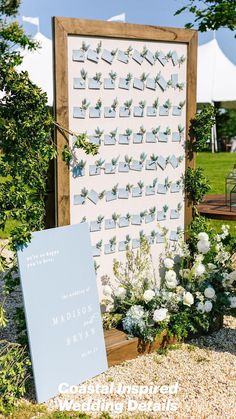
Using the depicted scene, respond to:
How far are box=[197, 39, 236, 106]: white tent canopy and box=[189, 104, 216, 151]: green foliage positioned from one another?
56.6ft

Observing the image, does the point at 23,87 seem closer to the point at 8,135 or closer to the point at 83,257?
the point at 8,135

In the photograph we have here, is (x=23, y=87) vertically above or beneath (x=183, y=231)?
above

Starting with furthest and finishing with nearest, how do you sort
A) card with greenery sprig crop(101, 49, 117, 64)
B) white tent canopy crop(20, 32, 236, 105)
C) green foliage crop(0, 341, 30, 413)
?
1. white tent canopy crop(20, 32, 236, 105)
2. card with greenery sprig crop(101, 49, 117, 64)
3. green foliage crop(0, 341, 30, 413)

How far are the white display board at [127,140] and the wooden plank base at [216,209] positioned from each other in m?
0.94

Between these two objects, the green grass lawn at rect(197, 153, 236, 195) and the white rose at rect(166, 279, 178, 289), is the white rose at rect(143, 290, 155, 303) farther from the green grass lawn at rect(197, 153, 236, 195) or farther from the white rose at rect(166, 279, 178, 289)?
the green grass lawn at rect(197, 153, 236, 195)

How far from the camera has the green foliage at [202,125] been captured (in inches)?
204

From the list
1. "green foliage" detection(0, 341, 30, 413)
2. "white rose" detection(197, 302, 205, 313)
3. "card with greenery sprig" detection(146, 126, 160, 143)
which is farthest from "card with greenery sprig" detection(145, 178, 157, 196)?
"green foliage" detection(0, 341, 30, 413)

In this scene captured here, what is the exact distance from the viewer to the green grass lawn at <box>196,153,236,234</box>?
Answer: 41.3 ft

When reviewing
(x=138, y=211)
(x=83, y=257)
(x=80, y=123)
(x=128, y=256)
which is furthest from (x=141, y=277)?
(x=80, y=123)

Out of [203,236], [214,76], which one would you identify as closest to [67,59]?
[203,236]

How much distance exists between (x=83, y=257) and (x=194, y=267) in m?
1.14

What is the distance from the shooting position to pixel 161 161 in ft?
16.5

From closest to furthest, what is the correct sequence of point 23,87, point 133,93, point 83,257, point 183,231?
1. point 23,87
2. point 83,257
3. point 133,93
4. point 183,231

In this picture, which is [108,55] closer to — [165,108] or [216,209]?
[165,108]
